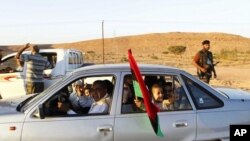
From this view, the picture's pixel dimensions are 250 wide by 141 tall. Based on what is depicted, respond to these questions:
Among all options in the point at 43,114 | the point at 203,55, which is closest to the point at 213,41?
the point at 203,55

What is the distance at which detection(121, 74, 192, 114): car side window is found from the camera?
5.29 meters

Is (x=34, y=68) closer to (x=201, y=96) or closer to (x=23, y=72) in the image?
(x=23, y=72)

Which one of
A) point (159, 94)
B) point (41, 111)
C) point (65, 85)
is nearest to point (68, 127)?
point (41, 111)

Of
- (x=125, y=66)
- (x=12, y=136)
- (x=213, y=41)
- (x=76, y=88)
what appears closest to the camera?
(x=12, y=136)

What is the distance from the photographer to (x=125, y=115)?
5.20 meters

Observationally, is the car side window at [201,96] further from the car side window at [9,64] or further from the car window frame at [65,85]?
the car side window at [9,64]

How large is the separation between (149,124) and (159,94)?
483mm

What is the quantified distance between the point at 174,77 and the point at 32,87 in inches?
219

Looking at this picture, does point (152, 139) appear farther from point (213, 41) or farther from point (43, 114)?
point (213, 41)

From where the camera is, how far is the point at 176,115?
5293 millimetres

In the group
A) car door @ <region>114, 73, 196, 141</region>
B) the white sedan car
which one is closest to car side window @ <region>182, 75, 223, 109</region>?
the white sedan car

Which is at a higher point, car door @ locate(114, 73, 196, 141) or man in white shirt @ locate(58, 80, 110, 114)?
man in white shirt @ locate(58, 80, 110, 114)

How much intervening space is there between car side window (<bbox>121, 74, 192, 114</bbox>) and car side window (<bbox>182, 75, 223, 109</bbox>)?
92 mm

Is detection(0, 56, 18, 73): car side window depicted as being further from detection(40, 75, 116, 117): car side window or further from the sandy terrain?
the sandy terrain
